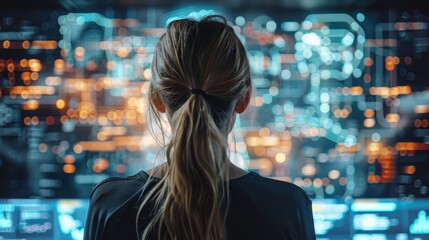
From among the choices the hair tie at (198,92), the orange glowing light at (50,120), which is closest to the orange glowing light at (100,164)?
the orange glowing light at (50,120)

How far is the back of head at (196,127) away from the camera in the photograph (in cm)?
76

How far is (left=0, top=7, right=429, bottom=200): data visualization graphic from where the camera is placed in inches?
63.2

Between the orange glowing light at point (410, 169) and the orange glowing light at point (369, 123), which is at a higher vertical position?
the orange glowing light at point (369, 123)

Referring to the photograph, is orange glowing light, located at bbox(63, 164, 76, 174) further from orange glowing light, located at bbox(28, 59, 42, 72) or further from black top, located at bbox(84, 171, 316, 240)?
black top, located at bbox(84, 171, 316, 240)

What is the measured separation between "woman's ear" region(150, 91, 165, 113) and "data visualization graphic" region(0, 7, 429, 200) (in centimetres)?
77

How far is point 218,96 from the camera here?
77cm

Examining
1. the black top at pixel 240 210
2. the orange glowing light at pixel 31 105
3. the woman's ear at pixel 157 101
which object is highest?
the woman's ear at pixel 157 101

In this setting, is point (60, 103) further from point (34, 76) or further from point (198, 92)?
point (198, 92)

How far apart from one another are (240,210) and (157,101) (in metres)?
0.19

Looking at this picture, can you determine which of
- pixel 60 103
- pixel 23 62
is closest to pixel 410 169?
pixel 60 103

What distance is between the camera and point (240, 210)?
2.49ft

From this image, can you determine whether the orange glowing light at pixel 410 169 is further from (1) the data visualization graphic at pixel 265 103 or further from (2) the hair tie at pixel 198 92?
(2) the hair tie at pixel 198 92

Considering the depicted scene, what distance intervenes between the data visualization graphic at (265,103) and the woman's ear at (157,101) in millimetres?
770

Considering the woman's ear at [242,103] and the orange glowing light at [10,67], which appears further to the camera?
the orange glowing light at [10,67]
